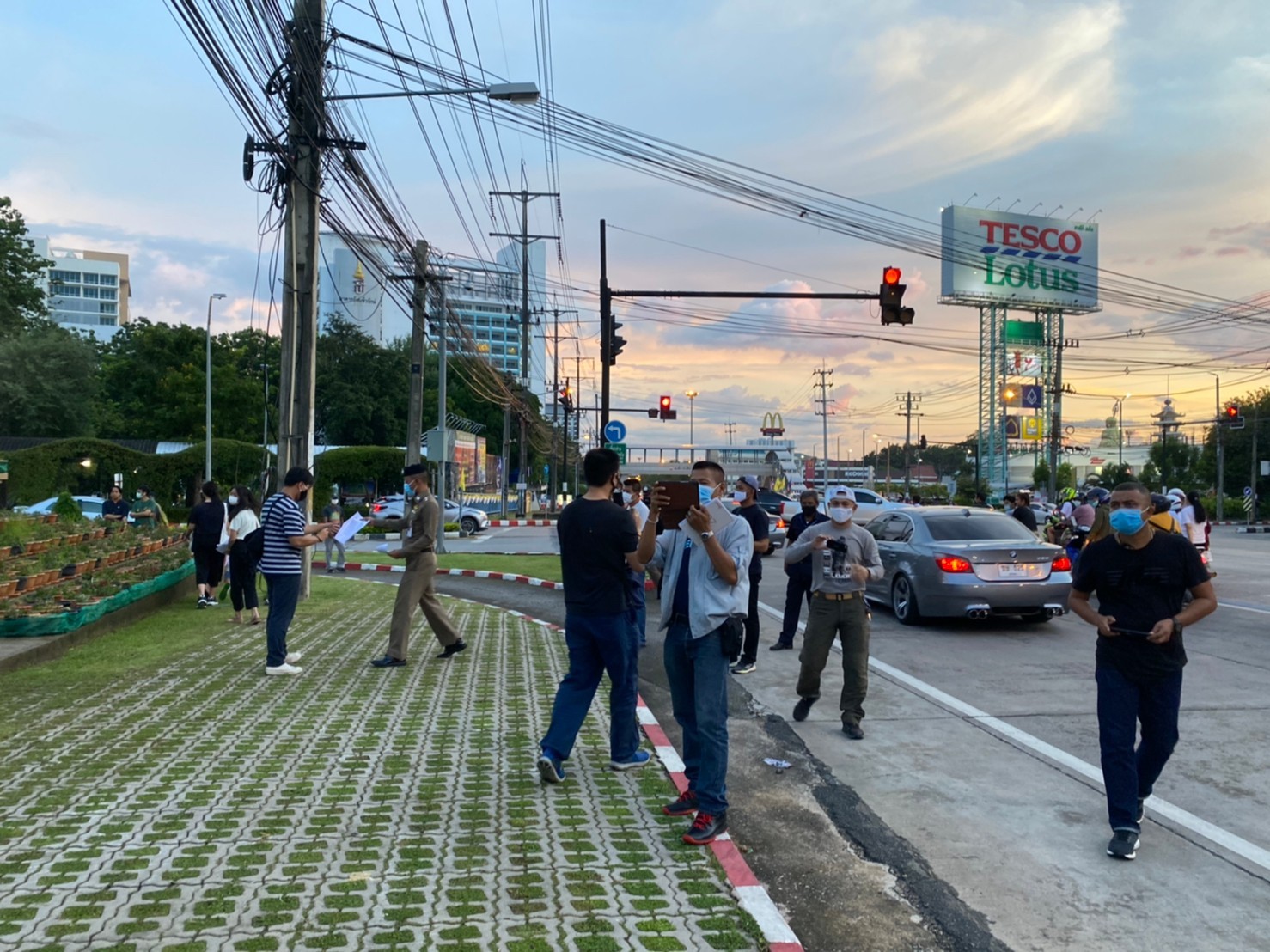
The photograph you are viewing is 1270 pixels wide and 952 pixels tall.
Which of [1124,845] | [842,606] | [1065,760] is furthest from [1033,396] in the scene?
[1124,845]

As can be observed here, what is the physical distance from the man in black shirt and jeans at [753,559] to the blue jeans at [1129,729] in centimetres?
433

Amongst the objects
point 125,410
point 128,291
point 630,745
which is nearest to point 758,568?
point 630,745

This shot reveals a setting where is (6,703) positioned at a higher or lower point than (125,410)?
lower

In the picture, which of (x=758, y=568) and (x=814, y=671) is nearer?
(x=814, y=671)

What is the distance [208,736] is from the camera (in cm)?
637

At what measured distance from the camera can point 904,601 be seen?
1238cm

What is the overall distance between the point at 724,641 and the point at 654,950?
5.11 ft

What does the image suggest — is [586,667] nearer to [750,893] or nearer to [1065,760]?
[750,893]

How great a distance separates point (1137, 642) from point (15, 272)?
52968 mm

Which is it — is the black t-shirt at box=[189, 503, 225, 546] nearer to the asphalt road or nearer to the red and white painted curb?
the asphalt road

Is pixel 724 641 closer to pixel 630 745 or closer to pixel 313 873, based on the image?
pixel 630 745

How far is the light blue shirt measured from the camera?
15.4ft

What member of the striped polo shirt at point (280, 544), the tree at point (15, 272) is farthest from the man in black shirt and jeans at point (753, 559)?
the tree at point (15, 272)

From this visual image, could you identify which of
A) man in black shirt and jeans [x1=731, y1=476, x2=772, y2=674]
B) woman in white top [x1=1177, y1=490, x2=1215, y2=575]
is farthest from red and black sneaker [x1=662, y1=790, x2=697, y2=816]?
woman in white top [x1=1177, y1=490, x2=1215, y2=575]
